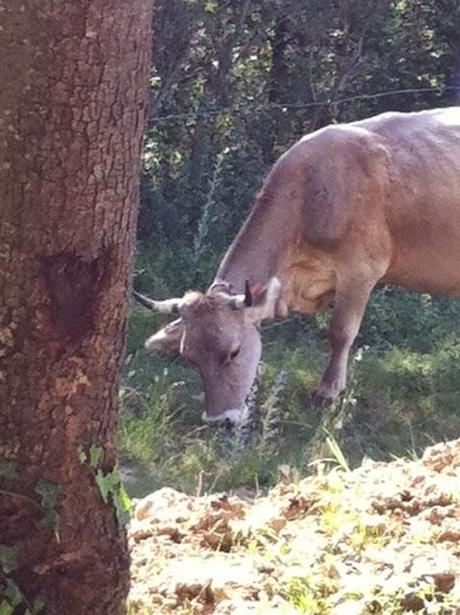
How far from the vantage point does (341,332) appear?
8250mm

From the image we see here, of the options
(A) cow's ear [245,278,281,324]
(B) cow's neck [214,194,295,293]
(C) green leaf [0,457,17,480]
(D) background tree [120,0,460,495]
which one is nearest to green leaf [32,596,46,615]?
(C) green leaf [0,457,17,480]

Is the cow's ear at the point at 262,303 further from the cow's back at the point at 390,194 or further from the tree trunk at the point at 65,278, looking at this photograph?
the tree trunk at the point at 65,278

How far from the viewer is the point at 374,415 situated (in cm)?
823

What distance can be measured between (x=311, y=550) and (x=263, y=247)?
5045 mm

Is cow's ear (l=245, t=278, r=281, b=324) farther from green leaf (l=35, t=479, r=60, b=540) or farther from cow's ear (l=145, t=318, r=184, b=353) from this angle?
green leaf (l=35, t=479, r=60, b=540)

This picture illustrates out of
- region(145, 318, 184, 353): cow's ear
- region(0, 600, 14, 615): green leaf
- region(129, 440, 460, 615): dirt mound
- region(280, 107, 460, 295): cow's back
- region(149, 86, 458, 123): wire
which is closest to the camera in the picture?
region(0, 600, 14, 615): green leaf

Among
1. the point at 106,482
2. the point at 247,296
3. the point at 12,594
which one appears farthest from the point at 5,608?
the point at 247,296

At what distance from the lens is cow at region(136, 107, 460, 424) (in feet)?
25.2

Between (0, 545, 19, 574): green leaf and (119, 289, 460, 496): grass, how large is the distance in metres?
2.89

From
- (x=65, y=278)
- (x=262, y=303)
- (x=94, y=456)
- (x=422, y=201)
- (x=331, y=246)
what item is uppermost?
(x=65, y=278)

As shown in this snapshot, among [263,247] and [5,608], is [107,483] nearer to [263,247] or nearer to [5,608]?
[5,608]

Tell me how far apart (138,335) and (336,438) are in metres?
2.28

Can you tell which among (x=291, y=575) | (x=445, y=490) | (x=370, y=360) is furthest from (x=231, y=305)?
(x=291, y=575)

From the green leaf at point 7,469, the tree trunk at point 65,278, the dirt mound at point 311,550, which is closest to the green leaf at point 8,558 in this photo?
the tree trunk at point 65,278
